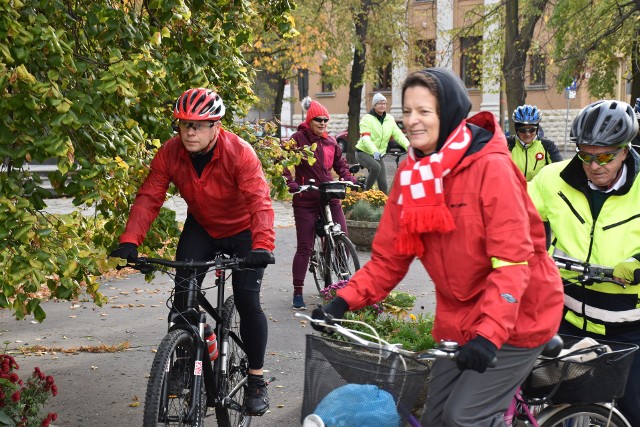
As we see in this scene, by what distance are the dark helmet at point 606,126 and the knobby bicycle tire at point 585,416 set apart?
3.72 feet

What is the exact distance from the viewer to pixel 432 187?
3.34m

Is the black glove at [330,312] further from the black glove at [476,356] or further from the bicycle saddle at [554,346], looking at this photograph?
the bicycle saddle at [554,346]

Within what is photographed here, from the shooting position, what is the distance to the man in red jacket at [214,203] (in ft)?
17.0

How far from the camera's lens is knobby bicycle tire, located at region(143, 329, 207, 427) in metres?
4.36

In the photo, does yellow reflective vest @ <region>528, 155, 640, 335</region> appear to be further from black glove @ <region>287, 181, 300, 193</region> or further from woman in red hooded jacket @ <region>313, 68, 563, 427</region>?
black glove @ <region>287, 181, 300, 193</region>

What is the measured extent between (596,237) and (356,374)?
1.66 meters

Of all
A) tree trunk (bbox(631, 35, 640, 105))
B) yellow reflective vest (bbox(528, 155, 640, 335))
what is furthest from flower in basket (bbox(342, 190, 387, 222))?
yellow reflective vest (bbox(528, 155, 640, 335))

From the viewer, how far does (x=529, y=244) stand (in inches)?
127

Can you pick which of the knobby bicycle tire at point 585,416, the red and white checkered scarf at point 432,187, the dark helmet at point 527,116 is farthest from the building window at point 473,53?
the red and white checkered scarf at point 432,187

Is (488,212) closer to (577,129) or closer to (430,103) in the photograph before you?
(430,103)

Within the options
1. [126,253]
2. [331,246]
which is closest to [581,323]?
[126,253]

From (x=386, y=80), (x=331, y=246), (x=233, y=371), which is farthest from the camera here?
(x=386, y=80)

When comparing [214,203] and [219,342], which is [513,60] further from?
[219,342]

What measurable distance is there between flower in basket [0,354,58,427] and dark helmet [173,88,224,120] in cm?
167
